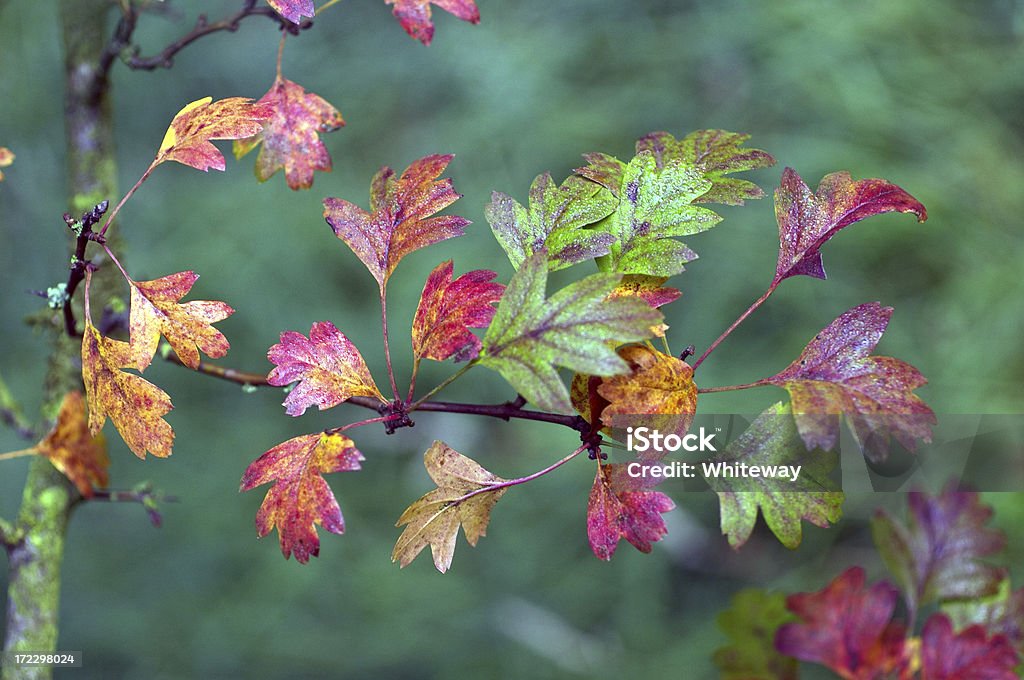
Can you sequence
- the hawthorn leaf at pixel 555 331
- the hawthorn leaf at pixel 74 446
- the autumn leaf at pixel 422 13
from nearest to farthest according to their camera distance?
the hawthorn leaf at pixel 555 331
the autumn leaf at pixel 422 13
the hawthorn leaf at pixel 74 446

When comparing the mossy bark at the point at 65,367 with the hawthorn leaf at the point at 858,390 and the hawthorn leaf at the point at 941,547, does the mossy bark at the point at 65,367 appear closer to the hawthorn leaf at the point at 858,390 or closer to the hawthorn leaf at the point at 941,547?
the hawthorn leaf at the point at 858,390

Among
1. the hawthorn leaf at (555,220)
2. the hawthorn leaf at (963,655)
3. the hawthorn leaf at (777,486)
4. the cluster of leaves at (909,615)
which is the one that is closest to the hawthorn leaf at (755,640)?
the cluster of leaves at (909,615)

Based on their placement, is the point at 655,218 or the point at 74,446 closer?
the point at 655,218

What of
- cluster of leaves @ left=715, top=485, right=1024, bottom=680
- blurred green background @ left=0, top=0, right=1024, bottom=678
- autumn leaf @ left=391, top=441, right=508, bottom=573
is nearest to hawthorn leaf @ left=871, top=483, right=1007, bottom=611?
cluster of leaves @ left=715, top=485, right=1024, bottom=680

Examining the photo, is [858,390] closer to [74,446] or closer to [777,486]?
[777,486]

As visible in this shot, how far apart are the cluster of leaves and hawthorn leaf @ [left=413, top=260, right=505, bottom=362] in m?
0.31

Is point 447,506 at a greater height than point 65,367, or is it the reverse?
point 65,367

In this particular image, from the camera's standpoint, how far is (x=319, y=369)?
0.43m

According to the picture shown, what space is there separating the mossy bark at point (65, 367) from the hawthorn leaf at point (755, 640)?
49cm

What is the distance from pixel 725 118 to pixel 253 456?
1.03 meters

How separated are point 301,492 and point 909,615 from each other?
462 mm

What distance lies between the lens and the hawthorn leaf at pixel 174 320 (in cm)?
43

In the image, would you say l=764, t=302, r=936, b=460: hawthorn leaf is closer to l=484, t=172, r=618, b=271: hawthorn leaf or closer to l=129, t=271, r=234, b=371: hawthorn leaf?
l=484, t=172, r=618, b=271: hawthorn leaf


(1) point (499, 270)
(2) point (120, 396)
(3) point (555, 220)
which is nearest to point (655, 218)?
(3) point (555, 220)
